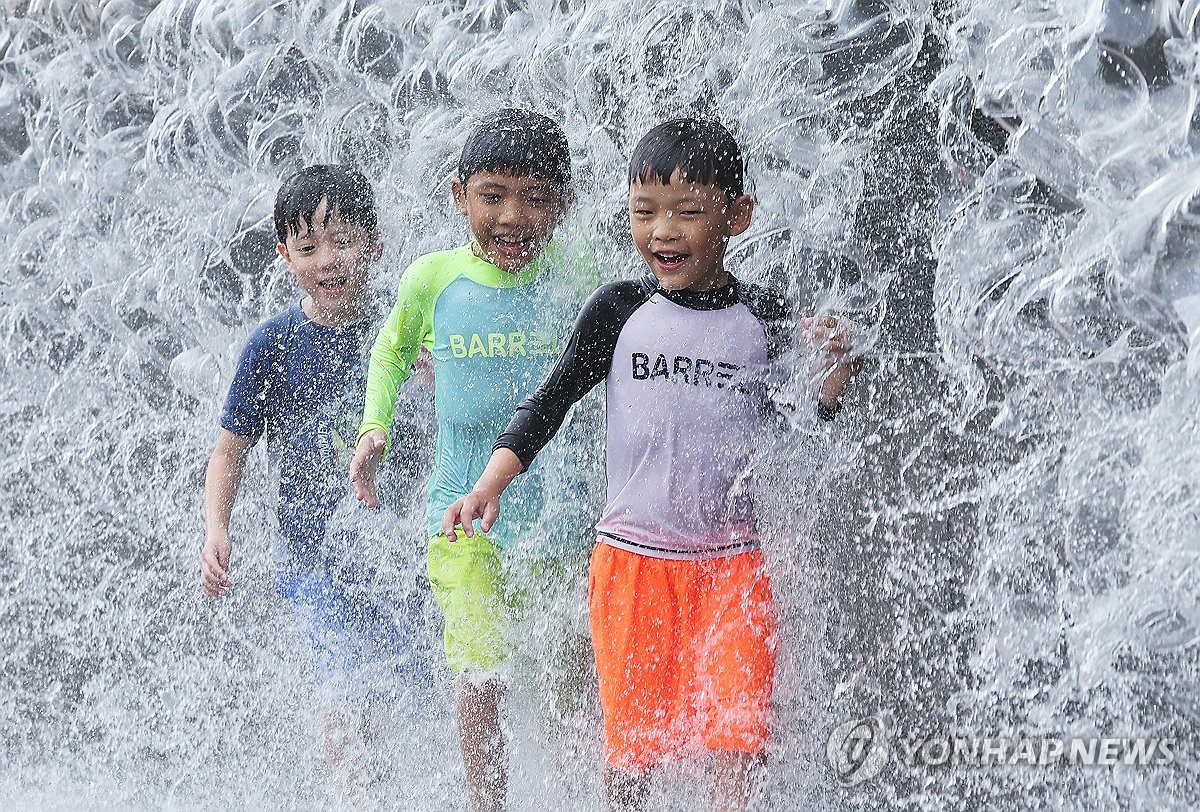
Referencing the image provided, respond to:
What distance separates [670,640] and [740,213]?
0.80 m

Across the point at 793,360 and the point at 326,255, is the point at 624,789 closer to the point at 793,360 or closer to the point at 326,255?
the point at 793,360

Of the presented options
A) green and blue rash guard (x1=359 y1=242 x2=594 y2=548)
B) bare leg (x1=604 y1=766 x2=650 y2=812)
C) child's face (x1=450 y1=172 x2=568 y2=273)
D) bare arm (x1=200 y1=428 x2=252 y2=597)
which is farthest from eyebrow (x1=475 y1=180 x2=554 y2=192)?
bare leg (x1=604 y1=766 x2=650 y2=812)

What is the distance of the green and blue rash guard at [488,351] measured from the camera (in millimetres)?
2957

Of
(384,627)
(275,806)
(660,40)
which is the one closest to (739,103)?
(660,40)

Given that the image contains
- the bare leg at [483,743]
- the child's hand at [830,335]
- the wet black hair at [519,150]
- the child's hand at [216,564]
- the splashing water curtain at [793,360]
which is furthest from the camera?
the child's hand at [216,564]

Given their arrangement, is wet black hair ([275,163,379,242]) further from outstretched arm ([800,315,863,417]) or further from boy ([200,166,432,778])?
outstretched arm ([800,315,863,417])

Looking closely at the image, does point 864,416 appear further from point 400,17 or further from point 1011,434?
point 400,17

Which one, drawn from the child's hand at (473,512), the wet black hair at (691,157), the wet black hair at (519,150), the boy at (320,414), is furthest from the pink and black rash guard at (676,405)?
the boy at (320,414)

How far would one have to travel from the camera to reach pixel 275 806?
3.68 meters

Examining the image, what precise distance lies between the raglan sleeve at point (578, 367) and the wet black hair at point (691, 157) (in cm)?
25

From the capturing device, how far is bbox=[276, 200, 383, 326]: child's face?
3.21 metres

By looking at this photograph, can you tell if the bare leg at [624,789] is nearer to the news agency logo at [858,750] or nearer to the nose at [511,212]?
the news agency logo at [858,750]

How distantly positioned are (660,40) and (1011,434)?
1.25m
